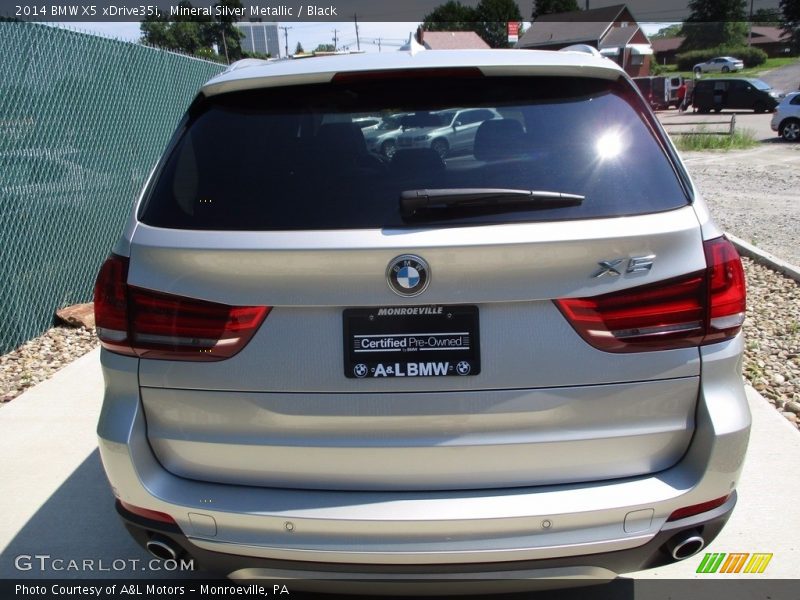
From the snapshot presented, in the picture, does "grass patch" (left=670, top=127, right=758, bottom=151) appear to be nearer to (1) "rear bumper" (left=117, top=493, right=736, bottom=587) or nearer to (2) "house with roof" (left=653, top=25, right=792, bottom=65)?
(1) "rear bumper" (left=117, top=493, right=736, bottom=587)

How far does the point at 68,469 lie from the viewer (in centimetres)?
397

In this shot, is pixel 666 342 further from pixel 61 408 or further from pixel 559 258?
pixel 61 408

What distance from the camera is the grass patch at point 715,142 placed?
21.6m

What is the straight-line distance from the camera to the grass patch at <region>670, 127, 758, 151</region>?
21562 millimetres

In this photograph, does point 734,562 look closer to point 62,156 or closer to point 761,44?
point 62,156

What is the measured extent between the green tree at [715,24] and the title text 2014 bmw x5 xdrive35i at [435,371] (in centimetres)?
8803

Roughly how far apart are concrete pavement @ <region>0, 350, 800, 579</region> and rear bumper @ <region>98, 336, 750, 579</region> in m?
1.01

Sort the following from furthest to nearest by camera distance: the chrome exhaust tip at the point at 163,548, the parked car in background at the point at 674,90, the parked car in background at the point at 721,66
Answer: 1. the parked car in background at the point at 721,66
2. the parked car in background at the point at 674,90
3. the chrome exhaust tip at the point at 163,548

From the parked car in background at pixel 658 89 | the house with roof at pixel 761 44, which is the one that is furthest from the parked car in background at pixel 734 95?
the house with roof at pixel 761 44

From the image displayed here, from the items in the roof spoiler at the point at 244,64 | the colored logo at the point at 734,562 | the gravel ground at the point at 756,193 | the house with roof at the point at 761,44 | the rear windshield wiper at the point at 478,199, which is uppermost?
the house with roof at the point at 761,44

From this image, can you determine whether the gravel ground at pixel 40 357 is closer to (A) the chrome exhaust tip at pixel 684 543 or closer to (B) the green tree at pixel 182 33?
(A) the chrome exhaust tip at pixel 684 543

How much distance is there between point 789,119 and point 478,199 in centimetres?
2485

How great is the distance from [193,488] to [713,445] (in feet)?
4.85

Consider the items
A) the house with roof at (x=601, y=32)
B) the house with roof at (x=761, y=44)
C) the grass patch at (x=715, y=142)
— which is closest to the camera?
the grass patch at (x=715, y=142)
